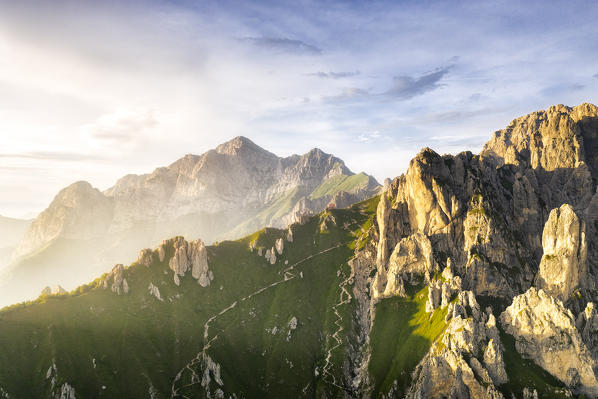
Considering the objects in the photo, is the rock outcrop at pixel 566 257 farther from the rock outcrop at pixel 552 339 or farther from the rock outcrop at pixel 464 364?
the rock outcrop at pixel 464 364

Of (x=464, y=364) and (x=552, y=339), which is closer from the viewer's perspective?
(x=464, y=364)

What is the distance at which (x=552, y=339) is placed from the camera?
155m

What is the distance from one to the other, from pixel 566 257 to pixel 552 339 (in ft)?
177

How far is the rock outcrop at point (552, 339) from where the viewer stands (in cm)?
14775

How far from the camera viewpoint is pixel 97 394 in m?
172

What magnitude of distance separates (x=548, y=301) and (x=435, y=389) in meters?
66.2

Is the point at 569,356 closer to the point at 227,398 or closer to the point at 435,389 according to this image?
the point at 435,389

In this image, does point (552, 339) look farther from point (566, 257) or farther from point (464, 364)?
point (566, 257)

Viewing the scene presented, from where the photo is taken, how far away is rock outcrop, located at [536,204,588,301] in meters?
187

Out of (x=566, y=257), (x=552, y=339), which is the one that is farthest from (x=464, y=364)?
(x=566, y=257)

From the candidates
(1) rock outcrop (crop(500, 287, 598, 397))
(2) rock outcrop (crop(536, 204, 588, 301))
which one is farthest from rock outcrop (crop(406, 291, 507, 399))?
(2) rock outcrop (crop(536, 204, 588, 301))

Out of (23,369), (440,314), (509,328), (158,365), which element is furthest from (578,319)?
(23,369)

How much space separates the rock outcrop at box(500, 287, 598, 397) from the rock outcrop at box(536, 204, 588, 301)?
30.9 metres

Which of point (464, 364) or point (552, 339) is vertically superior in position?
point (552, 339)
